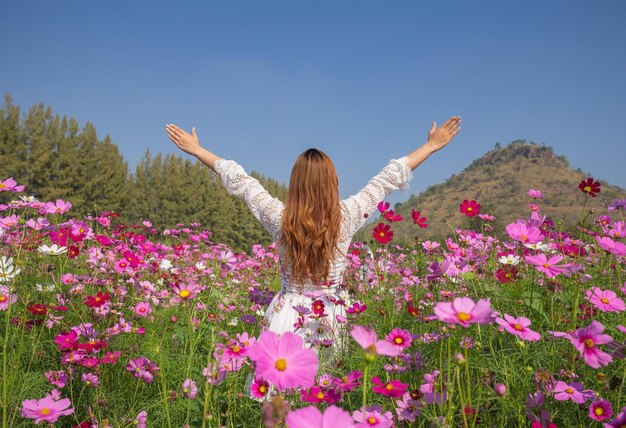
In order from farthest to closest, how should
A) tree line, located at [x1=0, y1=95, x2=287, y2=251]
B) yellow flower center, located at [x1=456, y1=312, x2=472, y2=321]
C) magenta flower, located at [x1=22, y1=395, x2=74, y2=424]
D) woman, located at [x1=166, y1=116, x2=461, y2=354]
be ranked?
tree line, located at [x1=0, y1=95, x2=287, y2=251] < woman, located at [x1=166, y1=116, x2=461, y2=354] < magenta flower, located at [x1=22, y1=395, x2=74, y2=424] < yellow flower center, located at [x1=456, y1=312, x2=472, y2=321]

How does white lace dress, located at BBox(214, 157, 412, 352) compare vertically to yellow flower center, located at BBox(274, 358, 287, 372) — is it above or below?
above

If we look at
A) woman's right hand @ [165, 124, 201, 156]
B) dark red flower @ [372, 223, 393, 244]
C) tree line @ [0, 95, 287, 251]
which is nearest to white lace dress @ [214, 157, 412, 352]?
dark red flower @ [372, 223, 393, 244]

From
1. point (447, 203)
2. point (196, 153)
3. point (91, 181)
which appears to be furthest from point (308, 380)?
point (447, 203)

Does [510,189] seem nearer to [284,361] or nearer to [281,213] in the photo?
[281,213]

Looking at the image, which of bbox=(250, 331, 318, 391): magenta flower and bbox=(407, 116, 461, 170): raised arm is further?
bbox=(407, 116, 461, 170): raised arm

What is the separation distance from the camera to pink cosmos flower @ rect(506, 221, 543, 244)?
125cm

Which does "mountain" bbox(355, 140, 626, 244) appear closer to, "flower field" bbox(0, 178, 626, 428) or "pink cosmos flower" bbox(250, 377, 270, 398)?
"flower field" bbox(0, 178, 626, 428)

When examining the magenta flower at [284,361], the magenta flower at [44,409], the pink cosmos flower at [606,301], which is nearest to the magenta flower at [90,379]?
the magenta flower at [44,409]

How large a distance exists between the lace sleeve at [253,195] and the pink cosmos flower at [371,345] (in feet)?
5.37

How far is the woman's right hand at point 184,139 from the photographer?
9.00 ft

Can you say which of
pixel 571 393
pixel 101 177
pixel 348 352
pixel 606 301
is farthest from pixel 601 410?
pixel 101 177

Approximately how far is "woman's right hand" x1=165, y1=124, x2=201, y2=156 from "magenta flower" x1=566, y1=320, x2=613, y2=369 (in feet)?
7.54

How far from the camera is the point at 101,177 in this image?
26.1 meters

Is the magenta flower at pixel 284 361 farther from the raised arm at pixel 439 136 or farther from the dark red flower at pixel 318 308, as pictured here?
the raised arm at pixel 439 136
